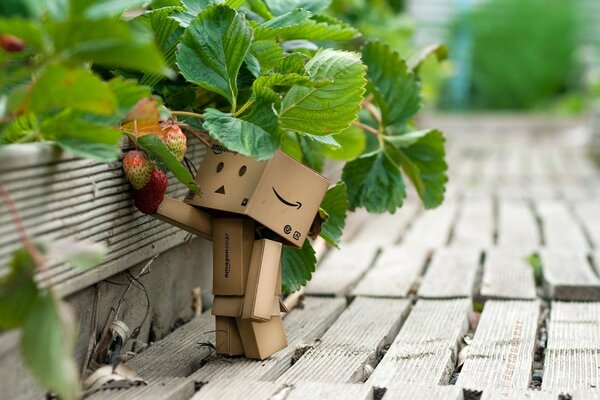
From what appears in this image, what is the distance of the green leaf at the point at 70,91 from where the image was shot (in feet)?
3.98

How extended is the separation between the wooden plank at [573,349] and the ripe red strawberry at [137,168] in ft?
2.42

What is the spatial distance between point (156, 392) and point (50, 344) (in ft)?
1.08

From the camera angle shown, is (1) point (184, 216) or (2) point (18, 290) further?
(1) point (184, 216)

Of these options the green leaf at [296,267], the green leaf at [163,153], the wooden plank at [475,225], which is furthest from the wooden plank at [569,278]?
the green leaf at [163,153]

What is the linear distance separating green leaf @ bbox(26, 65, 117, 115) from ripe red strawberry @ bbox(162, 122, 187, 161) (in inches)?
14.2

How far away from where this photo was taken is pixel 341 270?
8.68 ft

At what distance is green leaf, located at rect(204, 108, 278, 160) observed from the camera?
1.55 m

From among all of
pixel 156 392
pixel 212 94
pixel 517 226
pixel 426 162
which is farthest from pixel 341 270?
pixel 156 392

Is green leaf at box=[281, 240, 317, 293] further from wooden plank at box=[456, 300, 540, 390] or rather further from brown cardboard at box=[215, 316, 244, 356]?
wooden plank at box=[456, 300, 540, 390]

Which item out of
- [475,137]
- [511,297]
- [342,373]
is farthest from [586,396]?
[475,137]

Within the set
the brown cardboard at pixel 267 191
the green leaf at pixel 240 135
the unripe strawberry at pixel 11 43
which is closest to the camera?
the unripe strawberry at pixel 11 43

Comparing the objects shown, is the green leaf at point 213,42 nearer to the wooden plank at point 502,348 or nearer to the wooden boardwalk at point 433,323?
the wooden boardwalk at point 433,323

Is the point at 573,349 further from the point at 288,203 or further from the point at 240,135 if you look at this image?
the point at 240,135

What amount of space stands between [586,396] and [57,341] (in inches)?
31.7
